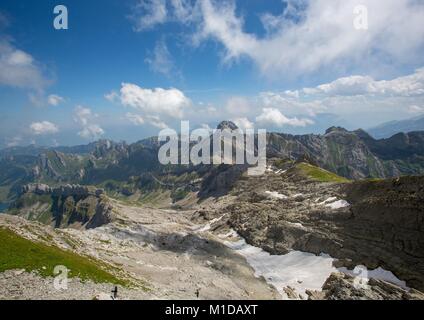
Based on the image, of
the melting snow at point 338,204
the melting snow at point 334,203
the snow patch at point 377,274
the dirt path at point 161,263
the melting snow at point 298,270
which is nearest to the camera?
the dirt path at point 161,263

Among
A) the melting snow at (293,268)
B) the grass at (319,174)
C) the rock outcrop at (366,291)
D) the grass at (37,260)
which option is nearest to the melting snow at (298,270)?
the melting snow at (293,268)

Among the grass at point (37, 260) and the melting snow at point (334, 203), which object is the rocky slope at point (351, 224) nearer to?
the melting snow at point (334, 203)

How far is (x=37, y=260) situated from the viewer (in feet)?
147

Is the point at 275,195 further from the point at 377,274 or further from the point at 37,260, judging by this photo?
the point at 37,260

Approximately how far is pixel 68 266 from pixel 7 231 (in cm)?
1435

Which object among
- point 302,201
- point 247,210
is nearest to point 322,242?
point 302,201

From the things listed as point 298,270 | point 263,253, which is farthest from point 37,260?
point 263,253

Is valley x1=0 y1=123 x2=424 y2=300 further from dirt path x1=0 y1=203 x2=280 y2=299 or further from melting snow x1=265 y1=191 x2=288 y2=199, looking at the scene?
melting snow x1=265 y1=191 x2=288 y2=199

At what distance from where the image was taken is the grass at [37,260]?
42.3 metres

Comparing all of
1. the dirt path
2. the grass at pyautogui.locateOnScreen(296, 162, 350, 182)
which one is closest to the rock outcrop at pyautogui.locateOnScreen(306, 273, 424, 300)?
the dirt path

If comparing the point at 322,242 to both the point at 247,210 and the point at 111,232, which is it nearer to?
the point at 247,210

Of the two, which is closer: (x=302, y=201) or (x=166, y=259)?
(x=166, y=259)
